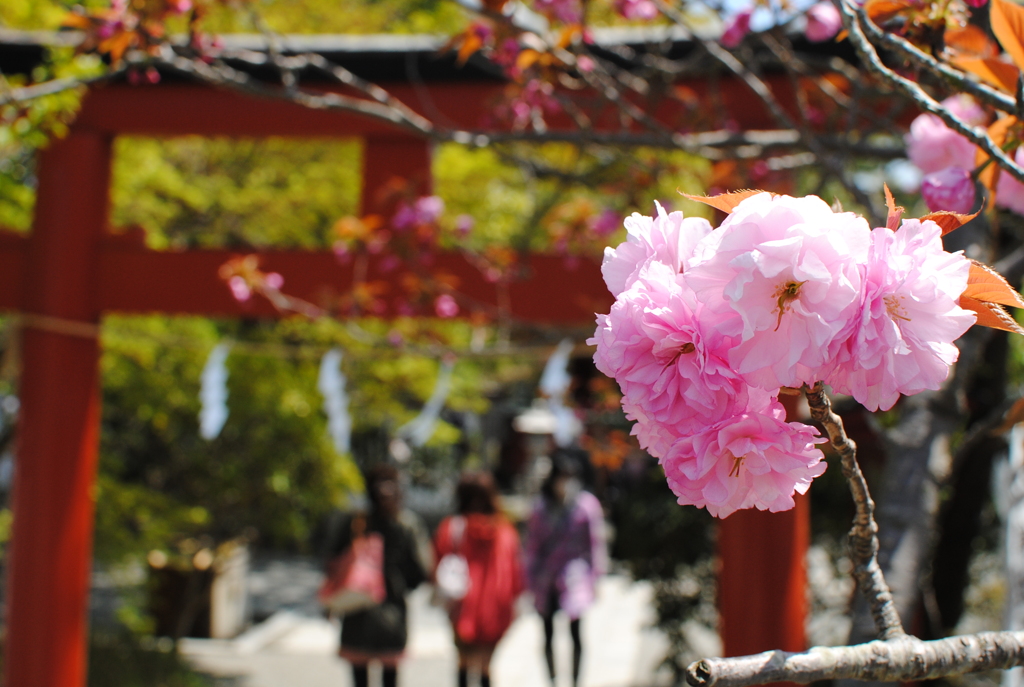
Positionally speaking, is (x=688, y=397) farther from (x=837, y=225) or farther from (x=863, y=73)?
(x=863, y=73)

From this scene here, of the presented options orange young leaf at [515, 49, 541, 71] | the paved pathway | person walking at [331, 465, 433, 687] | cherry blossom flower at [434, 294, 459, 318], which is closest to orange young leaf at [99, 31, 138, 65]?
orange young leaf at [515, 49, 541, 71]

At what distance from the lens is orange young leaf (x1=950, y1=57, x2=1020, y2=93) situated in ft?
4.17

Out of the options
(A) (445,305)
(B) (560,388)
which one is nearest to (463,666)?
(B) (560,388)

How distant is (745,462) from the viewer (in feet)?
2.51

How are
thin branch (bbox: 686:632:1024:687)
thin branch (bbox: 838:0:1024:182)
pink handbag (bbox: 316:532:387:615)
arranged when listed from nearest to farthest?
thin branch (bbox: 686:632:1024:687), thin branch (bbox: 838:0:1024:182), pink handbag (bbox: 316:532:387:615)

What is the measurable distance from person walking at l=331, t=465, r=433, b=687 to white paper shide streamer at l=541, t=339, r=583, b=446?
954mm

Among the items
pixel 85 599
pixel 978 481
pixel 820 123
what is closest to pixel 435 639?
pixel 85 599

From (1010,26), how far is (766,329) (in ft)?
2.56

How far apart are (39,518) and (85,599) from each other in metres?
0.46

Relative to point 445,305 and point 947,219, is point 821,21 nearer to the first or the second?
point 445,305

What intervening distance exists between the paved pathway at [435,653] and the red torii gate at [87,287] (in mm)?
2314

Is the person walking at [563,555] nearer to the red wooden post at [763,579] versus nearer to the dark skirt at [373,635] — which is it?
the dark skirt at [373,635]

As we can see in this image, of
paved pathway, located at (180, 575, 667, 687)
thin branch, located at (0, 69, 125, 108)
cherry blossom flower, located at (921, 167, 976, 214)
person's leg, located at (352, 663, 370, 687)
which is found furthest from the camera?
paved pathway, located at (180, 575, 667, 687)

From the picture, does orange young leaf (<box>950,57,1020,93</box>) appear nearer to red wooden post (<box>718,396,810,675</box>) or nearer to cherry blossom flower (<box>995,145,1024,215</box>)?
cherry blossom flower (<box>995,145,1024,215</box>)
